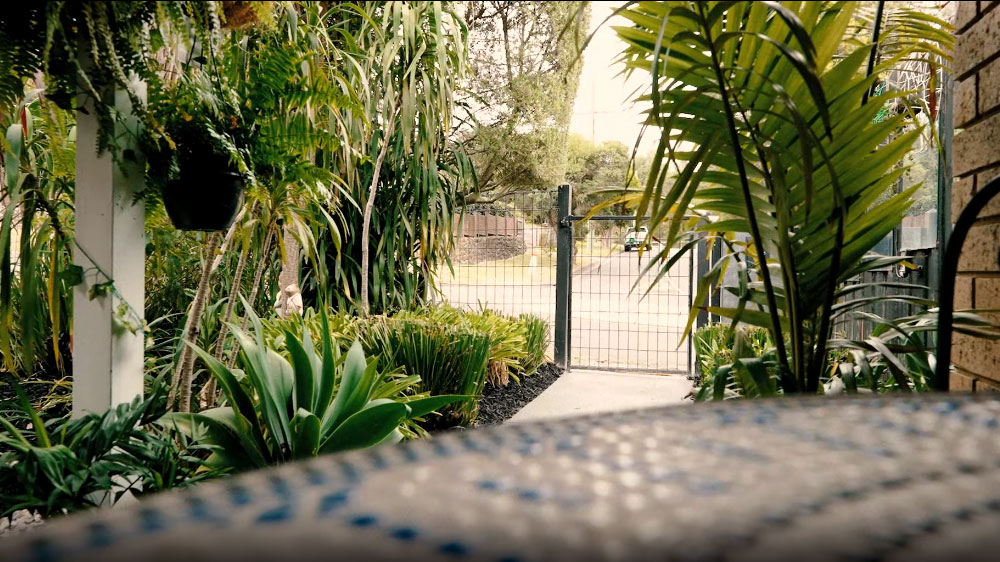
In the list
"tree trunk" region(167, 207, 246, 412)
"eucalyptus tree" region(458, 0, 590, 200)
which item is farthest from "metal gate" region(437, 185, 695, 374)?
"tree trunk" region(167, 207, 246, 412)

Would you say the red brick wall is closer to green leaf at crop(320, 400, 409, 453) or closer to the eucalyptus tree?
green leaf at crop(320, 400, 409, 453)

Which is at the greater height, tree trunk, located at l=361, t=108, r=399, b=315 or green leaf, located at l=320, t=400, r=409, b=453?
tree trunk, located at l=361, t=108, r=399, b=315

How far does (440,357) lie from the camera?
2.64m

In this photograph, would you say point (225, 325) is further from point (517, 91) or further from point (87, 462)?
point (517, 91)

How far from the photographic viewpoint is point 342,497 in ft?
0.48

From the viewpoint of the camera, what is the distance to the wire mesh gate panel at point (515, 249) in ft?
15.8

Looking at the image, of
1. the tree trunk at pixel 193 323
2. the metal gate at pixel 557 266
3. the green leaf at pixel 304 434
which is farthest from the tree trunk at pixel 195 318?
the metal gate at pixel 557 266

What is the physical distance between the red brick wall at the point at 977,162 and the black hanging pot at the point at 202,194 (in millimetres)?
1283

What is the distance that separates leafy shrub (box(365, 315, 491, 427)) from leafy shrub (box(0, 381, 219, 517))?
4.59ft

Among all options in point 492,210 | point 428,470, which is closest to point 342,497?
point 428,470

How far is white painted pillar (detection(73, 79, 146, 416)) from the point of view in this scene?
1.22 metres

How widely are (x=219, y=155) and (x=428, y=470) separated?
1204 mm

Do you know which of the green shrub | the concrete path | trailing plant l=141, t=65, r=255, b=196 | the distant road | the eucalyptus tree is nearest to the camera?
trailing plant l=141, t=65, r=255, b=196

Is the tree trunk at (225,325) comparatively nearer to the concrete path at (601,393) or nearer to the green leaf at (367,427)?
the green leaf at (367,427)
